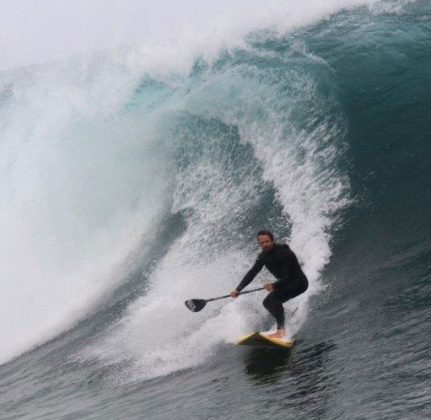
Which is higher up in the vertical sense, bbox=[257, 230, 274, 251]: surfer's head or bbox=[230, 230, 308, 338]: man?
bbox=[257, 230, 274, 251]: surfer's head

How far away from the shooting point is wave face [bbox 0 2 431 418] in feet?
27.7

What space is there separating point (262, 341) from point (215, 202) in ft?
22.3

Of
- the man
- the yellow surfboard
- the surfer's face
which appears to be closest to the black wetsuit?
the man

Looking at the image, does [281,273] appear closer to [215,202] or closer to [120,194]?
[215,202]

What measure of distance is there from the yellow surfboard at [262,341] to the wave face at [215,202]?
0.33 m

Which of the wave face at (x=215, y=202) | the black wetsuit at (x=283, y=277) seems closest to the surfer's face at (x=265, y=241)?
the black wetsuit at (x=283, y=277)

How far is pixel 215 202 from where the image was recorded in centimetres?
1456

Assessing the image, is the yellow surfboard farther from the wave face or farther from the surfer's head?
the surfer's head

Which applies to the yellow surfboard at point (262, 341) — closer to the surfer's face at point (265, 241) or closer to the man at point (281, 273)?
the man at point (281, 273)

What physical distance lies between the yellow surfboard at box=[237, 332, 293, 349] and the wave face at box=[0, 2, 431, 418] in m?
0.33

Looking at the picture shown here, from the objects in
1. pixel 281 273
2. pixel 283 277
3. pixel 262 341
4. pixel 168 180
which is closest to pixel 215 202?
pixel 168 180

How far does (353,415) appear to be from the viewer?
16.9 feet

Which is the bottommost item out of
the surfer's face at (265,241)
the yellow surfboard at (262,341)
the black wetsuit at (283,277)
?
the yellow surfboard at (262,341)

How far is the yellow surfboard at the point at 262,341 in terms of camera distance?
7.79 m
